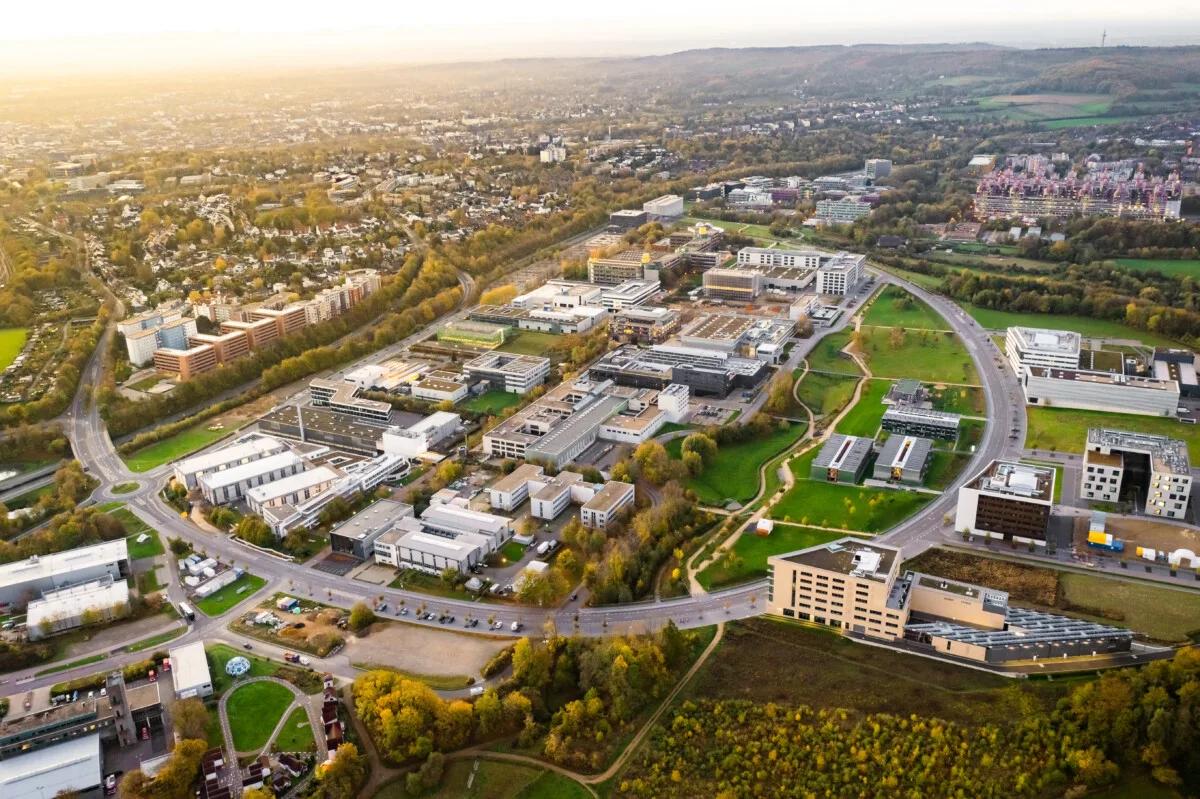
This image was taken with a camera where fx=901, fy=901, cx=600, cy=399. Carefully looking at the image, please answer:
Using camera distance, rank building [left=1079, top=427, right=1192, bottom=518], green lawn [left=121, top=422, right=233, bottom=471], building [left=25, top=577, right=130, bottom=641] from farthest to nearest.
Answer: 1. green lawn [left=121, top=422, right=233, bottom=471]
2. building [left=1079, top=427, right=1192, bottom=518]
3. building [left=25, top=577, right=130, bottom=641]

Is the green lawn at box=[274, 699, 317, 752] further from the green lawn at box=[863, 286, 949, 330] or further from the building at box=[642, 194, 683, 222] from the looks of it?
the building at box=[642, 194, 683, 222]

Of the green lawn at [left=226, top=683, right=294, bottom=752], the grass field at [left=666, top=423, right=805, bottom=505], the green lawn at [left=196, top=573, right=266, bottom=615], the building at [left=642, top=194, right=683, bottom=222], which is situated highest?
the building at [left=642, top=194, right=683, bottom=222]

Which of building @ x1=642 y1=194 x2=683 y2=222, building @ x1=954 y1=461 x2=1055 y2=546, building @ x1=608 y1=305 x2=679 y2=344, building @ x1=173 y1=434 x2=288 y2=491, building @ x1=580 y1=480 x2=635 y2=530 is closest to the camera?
building @ x1=954 y1=461 x2=1055 y2=546

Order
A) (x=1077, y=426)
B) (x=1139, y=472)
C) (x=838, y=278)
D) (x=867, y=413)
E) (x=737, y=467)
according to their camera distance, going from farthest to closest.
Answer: (x=838, y=278), (x=867, y=413), (x=1077, y=426), (x=737, y=467), (x=1139, y=472)

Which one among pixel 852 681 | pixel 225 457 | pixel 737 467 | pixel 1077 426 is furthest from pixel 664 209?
pixel 852 681

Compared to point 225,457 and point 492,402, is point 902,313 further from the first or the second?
point 225,457

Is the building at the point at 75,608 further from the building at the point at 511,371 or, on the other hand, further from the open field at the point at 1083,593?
the open field at the point at 1083,593

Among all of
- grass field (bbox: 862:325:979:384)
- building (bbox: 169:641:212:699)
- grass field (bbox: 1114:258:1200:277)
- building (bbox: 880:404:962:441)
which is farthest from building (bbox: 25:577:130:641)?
grass field (bbox: 1114:258:1200:277)

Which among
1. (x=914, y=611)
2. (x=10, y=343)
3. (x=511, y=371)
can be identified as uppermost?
(x=10, y=343)
